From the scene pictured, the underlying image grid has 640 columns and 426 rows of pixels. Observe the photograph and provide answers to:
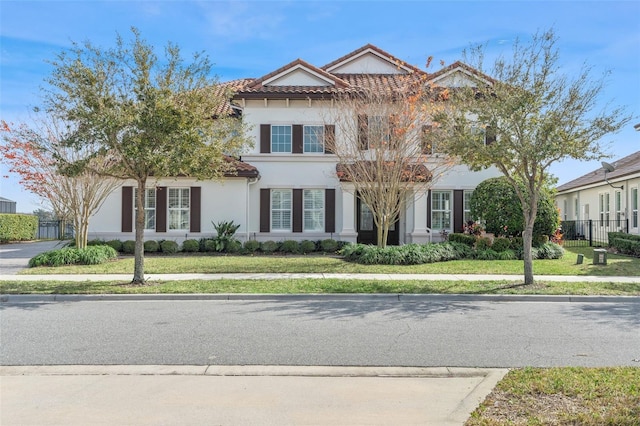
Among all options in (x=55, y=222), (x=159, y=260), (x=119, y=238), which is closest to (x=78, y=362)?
(x=159, y=260)

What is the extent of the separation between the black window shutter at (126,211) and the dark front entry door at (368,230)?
390 inches

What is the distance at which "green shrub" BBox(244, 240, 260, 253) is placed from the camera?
18875 mm

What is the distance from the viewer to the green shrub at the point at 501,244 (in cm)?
1711

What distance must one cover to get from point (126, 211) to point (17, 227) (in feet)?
45.0

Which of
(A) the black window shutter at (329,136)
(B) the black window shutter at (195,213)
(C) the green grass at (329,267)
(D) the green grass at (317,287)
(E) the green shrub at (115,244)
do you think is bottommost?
(D) the green grass at (317,287)

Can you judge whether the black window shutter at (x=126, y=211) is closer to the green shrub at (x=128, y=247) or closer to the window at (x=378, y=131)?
the green shrub at (x=128, y=247)

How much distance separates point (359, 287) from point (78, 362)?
645 cm

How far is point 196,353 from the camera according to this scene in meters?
6.19

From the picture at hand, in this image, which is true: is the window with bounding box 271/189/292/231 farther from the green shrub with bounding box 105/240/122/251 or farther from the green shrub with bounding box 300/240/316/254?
the green shrub with bounding box 105/240/122/251

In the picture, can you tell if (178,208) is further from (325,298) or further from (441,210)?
(325,298)

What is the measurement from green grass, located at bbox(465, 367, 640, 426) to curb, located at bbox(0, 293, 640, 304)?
5060 mm

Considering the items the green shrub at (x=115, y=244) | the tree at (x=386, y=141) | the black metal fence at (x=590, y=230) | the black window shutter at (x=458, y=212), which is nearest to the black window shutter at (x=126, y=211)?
the green shrub at (x=115, y=244)

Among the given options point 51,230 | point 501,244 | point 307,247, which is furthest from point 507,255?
point 51,230

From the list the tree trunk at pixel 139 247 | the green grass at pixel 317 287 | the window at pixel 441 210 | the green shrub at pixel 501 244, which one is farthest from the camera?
the window at pixel 441 210
